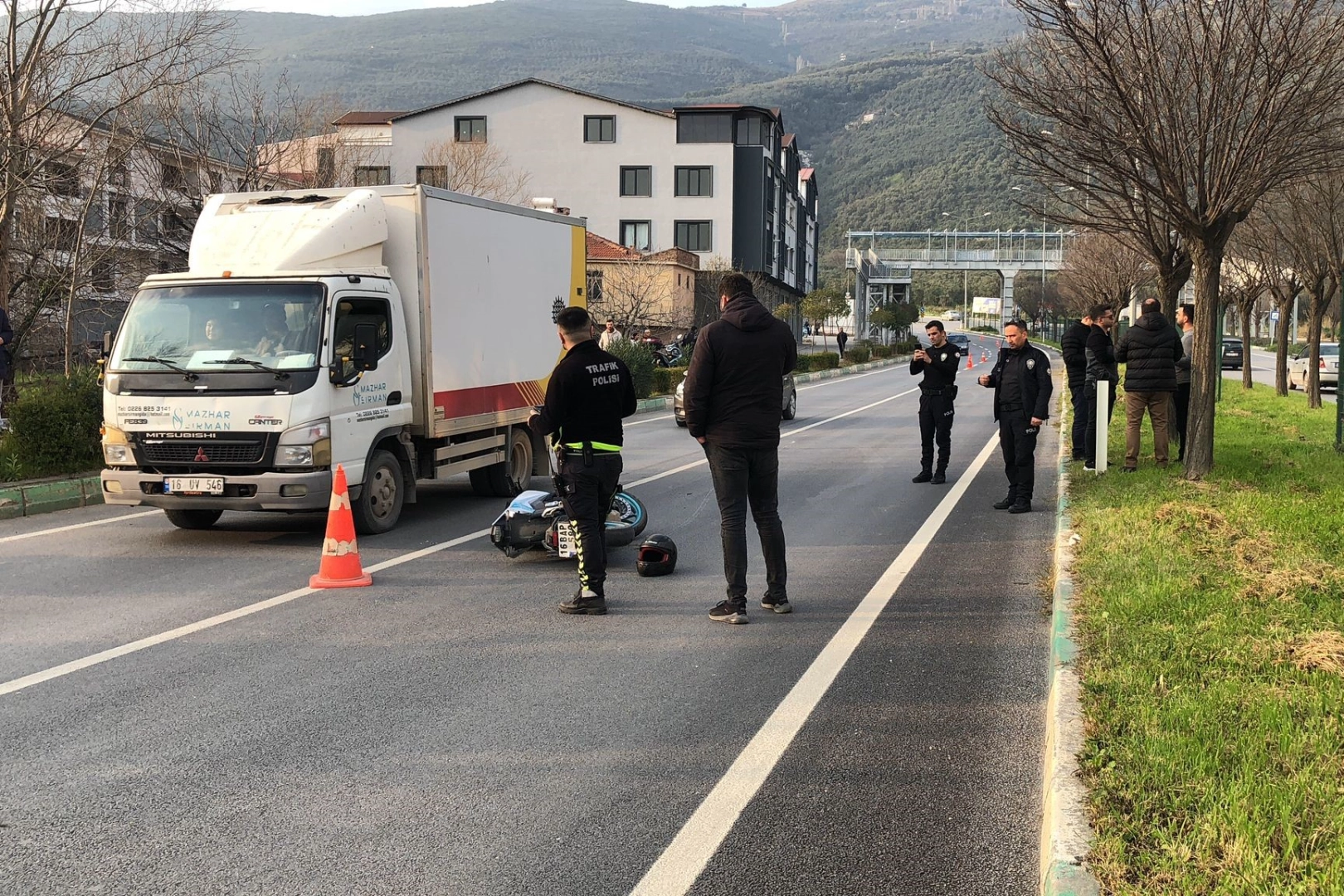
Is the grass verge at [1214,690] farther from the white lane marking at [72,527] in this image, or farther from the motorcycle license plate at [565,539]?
the white lane marking at [72,527]

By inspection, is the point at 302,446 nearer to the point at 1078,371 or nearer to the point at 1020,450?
the point at 1020,450

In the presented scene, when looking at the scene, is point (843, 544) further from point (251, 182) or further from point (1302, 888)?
point (251, 182)

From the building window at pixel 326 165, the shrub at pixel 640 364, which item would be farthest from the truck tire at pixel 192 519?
the building window at pixel 326 165

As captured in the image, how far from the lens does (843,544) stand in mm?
10242

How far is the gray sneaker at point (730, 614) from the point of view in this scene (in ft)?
24.4

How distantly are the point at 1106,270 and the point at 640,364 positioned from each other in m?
21.4

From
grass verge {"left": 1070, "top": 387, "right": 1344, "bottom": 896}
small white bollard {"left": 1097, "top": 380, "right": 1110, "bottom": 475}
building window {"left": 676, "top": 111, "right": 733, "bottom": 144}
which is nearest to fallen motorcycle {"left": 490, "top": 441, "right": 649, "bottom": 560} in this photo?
grass verge {"left": 1070, "top": 387, "right": 1344, "bottom": 896}

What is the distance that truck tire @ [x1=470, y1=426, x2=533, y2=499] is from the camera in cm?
1317

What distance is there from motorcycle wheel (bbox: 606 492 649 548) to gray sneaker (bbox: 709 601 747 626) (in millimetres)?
Result: 2055

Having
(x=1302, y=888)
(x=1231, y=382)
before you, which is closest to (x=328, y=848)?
(x=1302, y=888)

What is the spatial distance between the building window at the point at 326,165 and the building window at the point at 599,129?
116 feet

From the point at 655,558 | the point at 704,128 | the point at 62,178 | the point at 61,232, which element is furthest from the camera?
the point at 704,128

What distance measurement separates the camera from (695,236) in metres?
66.4

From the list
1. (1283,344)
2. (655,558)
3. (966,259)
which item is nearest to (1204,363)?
(655,558)
